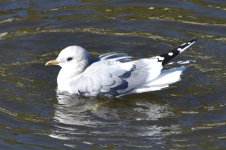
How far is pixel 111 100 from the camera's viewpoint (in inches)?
401

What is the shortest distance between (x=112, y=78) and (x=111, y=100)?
0.40 meters

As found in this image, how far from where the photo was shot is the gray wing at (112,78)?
9.90 meters

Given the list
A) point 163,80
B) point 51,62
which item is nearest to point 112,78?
point 163,80

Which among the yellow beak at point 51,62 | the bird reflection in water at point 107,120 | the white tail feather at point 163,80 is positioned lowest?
the bird reflection in water at point 107,120

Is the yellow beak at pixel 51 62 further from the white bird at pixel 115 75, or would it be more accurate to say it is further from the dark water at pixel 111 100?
the dark water at pixel 111 100

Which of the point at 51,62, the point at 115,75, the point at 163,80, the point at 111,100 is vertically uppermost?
the point at 51,62

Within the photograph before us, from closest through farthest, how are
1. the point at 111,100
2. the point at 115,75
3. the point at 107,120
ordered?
1. the point at 107,120
2. the point at 115,75
3. the point at 111,100

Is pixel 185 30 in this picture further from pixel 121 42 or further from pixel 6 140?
pixel 6 140

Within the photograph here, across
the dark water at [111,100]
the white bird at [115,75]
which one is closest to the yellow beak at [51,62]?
the white bird at [115,75]

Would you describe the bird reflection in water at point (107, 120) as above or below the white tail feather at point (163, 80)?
below

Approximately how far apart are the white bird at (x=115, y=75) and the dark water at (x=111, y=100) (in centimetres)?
17

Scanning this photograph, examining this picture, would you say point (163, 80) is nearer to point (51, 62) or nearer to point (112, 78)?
point (112, 78)

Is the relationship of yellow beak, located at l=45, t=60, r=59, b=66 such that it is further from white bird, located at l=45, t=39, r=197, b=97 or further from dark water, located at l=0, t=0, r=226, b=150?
dark water, located at l=0, t=0, r=226, b=150

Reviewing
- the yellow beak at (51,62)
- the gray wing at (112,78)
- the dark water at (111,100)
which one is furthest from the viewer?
the yellow beak at (51,62)
